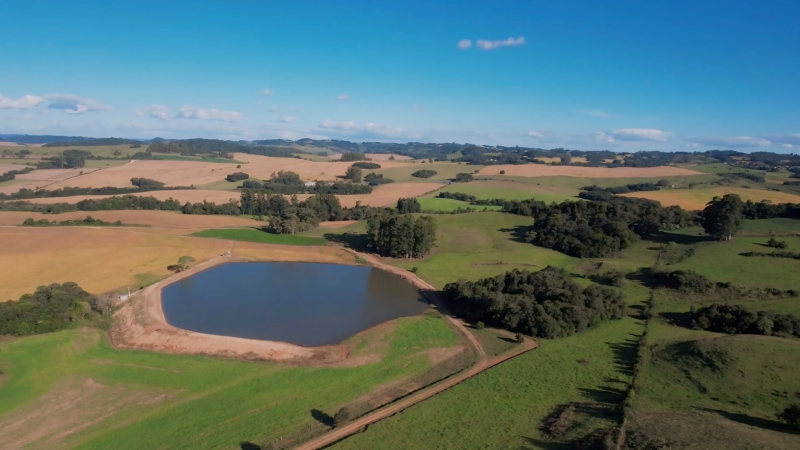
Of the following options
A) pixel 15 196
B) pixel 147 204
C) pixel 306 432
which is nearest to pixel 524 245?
pixel 306 432

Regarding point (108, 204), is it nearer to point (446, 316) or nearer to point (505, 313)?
point (446, 316)

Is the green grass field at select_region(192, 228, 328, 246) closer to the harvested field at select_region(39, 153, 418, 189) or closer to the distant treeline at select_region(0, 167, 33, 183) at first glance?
the harvested field at select_region(39, 153, 418, 189)

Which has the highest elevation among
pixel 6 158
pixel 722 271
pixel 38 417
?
pixel 6 158

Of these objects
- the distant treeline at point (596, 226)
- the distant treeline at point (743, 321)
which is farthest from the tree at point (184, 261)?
the distant treeline at point (743, 321)

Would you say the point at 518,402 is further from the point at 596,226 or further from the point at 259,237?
the point at 259,237

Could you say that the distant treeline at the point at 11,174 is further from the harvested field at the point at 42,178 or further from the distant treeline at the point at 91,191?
the distant treeline at the point at 91,191
